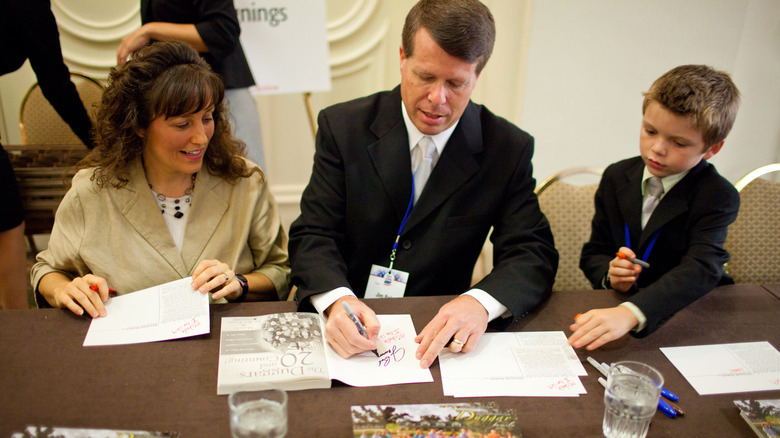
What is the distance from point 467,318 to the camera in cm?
136

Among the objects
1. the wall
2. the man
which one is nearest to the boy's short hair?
the man

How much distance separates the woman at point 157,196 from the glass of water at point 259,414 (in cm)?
58

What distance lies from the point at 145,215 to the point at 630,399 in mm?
1442

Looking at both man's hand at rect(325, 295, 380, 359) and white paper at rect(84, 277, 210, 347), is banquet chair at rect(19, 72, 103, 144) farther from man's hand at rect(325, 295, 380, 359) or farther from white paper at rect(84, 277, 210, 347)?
man's hand at rect(325, 295, 380, 359)

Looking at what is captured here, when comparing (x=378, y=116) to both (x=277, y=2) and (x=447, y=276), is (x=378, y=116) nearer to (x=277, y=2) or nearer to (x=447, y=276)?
(x=447, y=276)

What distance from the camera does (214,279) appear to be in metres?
1.51

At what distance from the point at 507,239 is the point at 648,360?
55cm

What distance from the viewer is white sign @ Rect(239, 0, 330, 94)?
305 centimetres

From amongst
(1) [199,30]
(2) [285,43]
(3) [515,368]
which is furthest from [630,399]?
(2) [285,43]

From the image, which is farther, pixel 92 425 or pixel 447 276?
pixel 447 276

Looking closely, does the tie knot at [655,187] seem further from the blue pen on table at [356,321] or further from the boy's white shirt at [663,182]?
the blue pen on table at [356,321]

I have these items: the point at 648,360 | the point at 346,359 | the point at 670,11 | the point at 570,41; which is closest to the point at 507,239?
the point at 648,360

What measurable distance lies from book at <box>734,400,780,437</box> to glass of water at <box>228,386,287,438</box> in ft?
3.16

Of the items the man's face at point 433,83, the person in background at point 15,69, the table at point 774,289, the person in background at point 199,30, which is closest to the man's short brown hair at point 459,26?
the man's face at point 433,83
